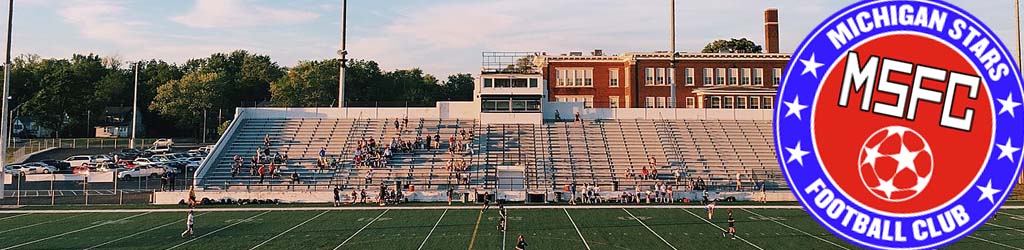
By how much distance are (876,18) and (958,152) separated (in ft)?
2.20

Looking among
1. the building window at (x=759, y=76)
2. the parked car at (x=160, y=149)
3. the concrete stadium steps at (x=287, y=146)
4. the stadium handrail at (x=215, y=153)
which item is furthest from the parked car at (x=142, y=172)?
the building window at (x=759, y=76)

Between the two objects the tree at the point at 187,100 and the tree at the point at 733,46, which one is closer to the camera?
the tree at the point at 187,100

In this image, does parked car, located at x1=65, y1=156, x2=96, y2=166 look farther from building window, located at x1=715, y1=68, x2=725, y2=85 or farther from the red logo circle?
the red logo circle

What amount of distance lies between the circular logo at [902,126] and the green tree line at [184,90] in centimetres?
7226

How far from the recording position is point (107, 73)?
99.5 metres

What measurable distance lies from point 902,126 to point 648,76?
5938 centimetres

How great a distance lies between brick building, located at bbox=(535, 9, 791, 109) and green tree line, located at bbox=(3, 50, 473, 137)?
22.9 meters

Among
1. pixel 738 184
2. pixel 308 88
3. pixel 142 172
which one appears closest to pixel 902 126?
pixel 738 184

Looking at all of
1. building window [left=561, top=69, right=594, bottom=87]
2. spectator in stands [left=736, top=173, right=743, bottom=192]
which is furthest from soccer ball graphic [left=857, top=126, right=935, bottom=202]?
building window [left=561, top=69, right=594, bottom=87]

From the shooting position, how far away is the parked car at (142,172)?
1830 inches

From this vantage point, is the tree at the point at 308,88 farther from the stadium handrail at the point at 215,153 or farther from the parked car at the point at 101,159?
the stadium handrail at the point at 215,153

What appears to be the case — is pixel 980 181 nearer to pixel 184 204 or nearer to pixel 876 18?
pixel 876 18

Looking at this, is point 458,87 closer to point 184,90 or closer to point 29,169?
point 184,90

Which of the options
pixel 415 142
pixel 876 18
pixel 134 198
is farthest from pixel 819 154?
pixel 415 142
